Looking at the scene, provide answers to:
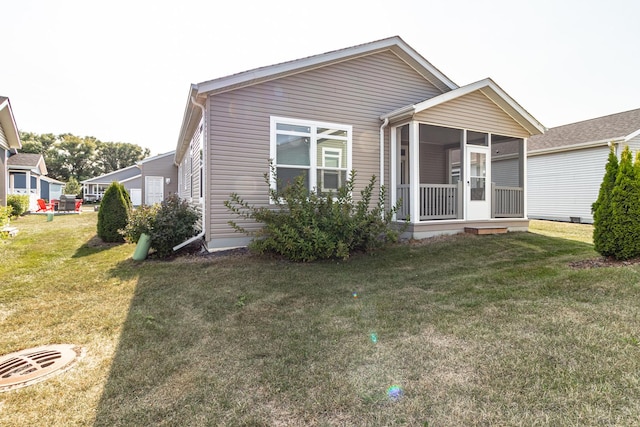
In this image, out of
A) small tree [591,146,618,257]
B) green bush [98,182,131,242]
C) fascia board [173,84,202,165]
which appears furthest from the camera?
green bush [98,182,131,242]

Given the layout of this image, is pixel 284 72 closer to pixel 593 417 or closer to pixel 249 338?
pixel 249 338

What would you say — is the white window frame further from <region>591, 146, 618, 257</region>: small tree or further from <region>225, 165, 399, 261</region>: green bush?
<region>591, 146, 618, 257</region>: small tree

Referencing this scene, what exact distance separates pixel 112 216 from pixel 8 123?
785 cm

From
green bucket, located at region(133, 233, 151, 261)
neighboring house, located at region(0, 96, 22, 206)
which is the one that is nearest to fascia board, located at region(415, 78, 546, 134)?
green bucket, located at region(133, 233, 151, 261)

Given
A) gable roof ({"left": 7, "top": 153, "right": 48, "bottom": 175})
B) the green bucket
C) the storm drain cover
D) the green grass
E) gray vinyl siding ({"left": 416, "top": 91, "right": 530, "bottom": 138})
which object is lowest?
the storm drain cover

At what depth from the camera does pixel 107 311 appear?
154 inches

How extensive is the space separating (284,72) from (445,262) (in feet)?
17.3

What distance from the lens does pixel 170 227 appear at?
22.9ft

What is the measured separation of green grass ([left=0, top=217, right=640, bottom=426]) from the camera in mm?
1987

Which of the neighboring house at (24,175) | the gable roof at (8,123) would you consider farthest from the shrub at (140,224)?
the neighboring house at (24,175)

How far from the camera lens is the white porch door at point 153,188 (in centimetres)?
2063

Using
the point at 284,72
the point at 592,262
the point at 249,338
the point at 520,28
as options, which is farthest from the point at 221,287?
the point at 520,28

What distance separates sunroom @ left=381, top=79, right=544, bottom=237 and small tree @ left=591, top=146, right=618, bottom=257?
3247 millimetres

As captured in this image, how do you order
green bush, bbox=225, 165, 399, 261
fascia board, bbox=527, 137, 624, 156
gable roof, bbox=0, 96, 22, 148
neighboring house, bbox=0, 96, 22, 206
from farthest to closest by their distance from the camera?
fascia board, bbox=527, 137, 624, 156
neighboring house, bbox=0, 96, 22, 206
gable roof, bbox=0, 96, 22, 148
green bush, bbox=225, 165, 399, 261
